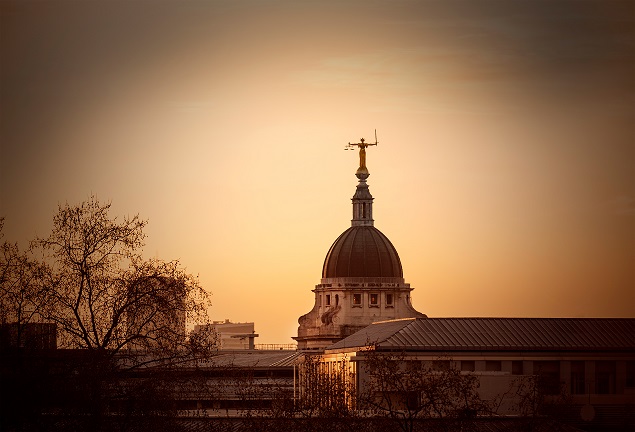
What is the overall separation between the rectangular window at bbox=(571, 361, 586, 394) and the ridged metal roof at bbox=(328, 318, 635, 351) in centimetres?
123

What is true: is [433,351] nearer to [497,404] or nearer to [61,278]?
[497,404]

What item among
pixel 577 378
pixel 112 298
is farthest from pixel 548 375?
pixel 112 298

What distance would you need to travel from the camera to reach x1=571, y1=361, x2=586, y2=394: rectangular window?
162 meters

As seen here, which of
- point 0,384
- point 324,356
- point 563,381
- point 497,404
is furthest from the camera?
point 324,356

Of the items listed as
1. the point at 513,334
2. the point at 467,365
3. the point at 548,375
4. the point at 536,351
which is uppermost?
the point at 513,334

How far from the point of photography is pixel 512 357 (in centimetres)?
16350

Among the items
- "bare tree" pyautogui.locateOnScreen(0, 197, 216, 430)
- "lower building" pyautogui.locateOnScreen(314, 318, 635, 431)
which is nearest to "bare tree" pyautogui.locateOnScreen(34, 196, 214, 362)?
"bare tree" pyautogui.locateOnScreen(0, 197, 216, 430)

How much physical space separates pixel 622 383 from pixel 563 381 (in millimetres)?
5201

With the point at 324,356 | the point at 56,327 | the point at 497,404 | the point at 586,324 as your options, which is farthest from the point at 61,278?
the point at 324,356

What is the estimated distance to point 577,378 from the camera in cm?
16375

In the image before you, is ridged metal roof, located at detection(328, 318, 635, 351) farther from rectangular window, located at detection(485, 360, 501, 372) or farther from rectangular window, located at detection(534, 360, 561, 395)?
rectangular window, located at detection(534, 360, 561, 395)

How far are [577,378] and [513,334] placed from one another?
252 inches

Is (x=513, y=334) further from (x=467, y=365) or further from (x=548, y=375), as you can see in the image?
(x=548, y=375)

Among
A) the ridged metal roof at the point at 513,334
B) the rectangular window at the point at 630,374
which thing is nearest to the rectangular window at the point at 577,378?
the ridged metal roof at the point at 513,334
